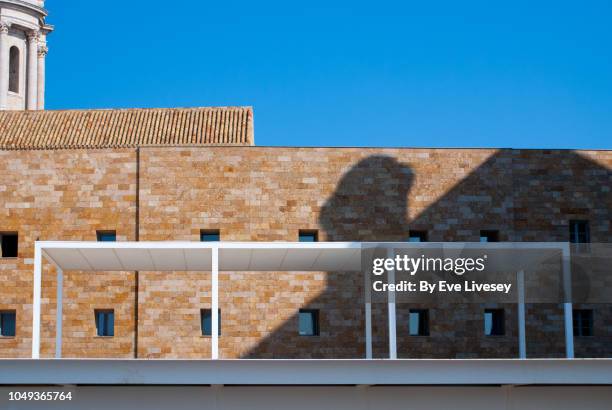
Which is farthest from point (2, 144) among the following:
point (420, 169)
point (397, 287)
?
point (397, 287)

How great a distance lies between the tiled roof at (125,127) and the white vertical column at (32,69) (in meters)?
22.7

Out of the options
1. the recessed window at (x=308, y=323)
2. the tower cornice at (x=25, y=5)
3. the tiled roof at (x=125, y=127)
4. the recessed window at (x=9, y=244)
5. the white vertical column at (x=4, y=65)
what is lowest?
the recessed window at (x=308, y=323)

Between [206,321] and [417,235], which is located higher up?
[417,235]

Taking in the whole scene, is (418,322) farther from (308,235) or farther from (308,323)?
(308,235)

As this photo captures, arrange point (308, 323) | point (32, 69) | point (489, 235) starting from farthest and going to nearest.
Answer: point (32, 69) < point (489, 235) < point (308, 323)

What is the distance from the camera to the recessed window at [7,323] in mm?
37500

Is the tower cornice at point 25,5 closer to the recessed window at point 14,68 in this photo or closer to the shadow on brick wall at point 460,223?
the recessed window at point 14,68

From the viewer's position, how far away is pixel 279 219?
3803cm

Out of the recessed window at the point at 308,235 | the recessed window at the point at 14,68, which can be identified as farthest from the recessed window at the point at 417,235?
the recessed window at the point at 14,68

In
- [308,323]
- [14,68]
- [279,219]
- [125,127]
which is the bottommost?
[308,323]

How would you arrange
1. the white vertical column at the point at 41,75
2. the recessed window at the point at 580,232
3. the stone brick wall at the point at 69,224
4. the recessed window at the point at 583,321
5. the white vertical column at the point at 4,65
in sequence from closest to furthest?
the stone brick wall at the point at 69,224, the recessed window at the point at 583,321, the recessed window at the point at 580,232, the white vertical column at the point at 4,65, the white vertical column at the point at 41,75

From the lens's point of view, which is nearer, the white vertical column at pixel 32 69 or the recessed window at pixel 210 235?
the recessed window at pixel 210 235

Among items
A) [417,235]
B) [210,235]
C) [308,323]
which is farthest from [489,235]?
[210,235]

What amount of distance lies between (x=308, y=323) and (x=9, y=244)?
9.65 m
